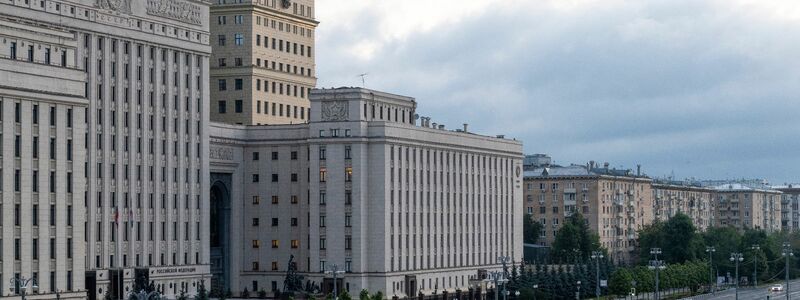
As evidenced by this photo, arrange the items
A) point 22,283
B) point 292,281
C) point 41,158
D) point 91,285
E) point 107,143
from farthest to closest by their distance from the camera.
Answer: point 292,281 < point 107,143 < point 91,285 < point 41,158 < point 22,283

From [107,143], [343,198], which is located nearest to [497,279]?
[343,198]

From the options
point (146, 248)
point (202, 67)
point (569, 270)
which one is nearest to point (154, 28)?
point (202, 67)

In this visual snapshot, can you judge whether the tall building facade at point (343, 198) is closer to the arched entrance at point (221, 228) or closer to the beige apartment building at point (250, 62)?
the arched entrance at point (221, 228)

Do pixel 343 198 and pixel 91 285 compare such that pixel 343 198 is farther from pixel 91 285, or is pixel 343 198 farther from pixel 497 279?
pixel 91 285

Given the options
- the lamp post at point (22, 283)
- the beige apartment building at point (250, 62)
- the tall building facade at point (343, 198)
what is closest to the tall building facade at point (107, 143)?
the lamp post at point (22, 283)

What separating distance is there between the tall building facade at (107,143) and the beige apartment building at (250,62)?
719 inches

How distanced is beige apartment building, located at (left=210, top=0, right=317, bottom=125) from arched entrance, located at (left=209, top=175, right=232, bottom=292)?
10.5 meters

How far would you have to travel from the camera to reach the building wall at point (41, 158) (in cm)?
11412

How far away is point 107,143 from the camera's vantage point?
138 metres

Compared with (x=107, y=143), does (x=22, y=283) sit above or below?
below

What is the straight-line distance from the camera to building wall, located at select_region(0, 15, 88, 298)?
11412 cm

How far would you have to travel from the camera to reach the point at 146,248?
142 meters

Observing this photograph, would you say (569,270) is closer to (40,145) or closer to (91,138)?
(91,138)

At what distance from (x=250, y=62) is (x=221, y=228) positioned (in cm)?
1855
